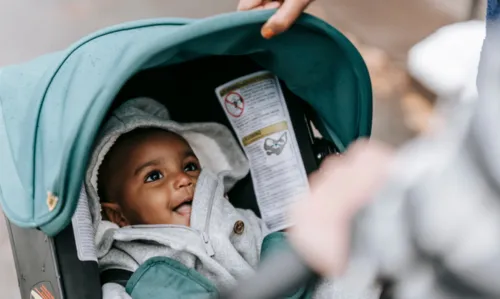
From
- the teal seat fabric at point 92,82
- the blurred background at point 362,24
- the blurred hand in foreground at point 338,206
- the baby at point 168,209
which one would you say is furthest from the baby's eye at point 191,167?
the blurred hand in foreground at point 338,206

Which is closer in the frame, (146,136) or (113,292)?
(113,292)

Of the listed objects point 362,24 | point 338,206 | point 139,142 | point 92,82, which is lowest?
point 362,24

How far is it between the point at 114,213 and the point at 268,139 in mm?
259

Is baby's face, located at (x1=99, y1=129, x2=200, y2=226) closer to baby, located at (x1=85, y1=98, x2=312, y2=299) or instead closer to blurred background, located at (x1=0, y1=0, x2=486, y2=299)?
baby, located at (x1=85, y1=98, x2=312, y2=299)

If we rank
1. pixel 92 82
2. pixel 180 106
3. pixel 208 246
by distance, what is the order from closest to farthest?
pixel 92 82 → pixel 208 246 → pixel 180 106

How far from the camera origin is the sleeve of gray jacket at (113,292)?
0.91 m

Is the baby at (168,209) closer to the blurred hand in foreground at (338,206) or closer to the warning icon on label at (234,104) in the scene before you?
the warning icon on label at (234,104)

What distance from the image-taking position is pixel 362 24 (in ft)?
5.02

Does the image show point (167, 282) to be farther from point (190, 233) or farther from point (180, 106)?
point (180, 106)

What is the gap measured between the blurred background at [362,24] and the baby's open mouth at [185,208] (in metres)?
0.49

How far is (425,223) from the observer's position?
0.27 metres

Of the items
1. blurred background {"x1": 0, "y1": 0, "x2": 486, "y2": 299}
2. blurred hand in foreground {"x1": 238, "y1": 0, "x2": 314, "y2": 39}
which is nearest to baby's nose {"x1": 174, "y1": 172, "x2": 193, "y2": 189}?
blurred hand in foreground {"x1": 238, "y1": 0, "x2": 314, "y2": 39}

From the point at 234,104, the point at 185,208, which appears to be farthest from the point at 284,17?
the point at 185,208

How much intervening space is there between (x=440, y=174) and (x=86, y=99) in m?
0.62
